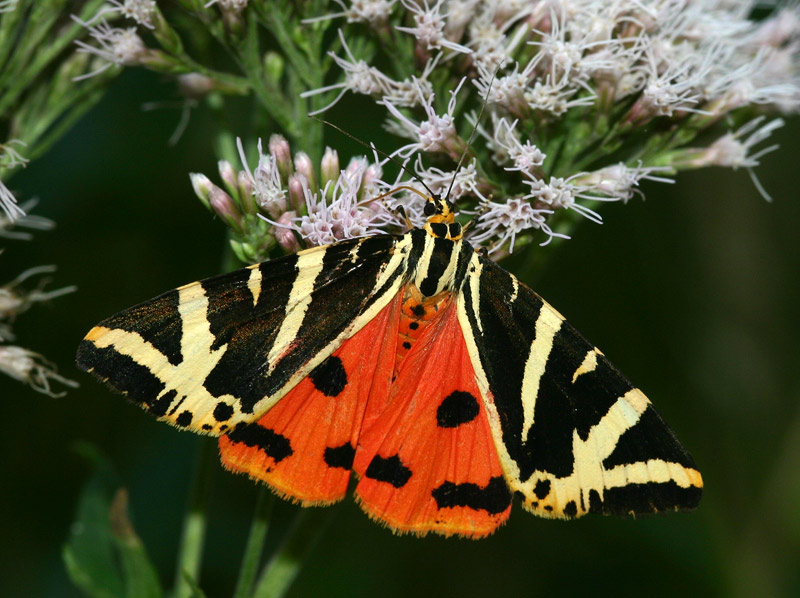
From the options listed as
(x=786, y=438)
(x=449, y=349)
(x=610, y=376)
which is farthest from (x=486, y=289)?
(x=786, y=438)

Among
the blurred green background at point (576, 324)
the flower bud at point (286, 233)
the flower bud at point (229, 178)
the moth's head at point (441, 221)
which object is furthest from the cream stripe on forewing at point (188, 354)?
the blurred green background at point (576, 324)

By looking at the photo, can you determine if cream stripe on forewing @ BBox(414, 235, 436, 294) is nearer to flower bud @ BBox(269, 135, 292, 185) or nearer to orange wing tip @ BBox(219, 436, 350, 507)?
flower bud @ BBox(269, 135, 292, 185)

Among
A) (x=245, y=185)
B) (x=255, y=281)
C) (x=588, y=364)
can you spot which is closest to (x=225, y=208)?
(x=245, y=185)

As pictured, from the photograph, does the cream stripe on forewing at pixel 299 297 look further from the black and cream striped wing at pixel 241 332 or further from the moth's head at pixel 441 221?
the moth's head at pixel 441 221

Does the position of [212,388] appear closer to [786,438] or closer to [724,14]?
[724,14]

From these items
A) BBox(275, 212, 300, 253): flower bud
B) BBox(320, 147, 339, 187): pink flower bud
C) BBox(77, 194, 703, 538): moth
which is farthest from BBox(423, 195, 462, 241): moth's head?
BBox(275, 212, 300, 253): flower bud
